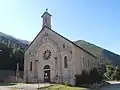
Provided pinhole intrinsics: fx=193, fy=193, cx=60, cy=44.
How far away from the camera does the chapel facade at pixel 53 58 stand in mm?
32406

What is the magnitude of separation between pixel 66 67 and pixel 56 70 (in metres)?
2.25

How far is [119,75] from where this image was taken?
54.8m

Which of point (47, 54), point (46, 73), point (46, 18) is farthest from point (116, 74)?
point (46, 18)

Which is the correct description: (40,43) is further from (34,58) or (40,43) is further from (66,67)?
(66,67)

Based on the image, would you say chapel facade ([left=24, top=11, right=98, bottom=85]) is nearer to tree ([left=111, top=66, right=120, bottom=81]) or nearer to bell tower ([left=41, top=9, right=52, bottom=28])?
bell tower ([left=41, top=9, right=52, bottom=28])

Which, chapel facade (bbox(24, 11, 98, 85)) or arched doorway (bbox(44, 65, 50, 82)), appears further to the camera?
arched doorway (bbox(44, 65, 50, 82))

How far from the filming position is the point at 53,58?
34.9 meters

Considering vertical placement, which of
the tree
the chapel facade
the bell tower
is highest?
the bell tower

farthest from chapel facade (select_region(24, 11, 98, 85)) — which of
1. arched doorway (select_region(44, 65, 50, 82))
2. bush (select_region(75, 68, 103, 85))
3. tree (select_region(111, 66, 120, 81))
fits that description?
tree (select_region(111, 66, 120, 81))

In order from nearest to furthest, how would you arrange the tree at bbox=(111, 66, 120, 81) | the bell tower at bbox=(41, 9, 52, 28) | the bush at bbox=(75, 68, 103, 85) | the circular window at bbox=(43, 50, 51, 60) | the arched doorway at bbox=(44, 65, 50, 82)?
the bush at bbox=(75, 68, 103, 85) < the arched doorway at bbox=(44, 65, 50, 82) < the circular window at bbox=(43, 50, 51, 60) < the bell tower at bbox=(41, 9, 52, 28) < the tree at bbox=(111, 66, 120, 81)

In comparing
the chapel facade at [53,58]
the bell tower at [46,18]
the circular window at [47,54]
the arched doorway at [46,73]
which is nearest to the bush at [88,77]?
the chapel facade at [53,58]

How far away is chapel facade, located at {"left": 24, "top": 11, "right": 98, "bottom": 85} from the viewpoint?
3241 centimetres

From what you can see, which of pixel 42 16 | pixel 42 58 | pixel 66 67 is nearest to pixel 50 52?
pixel 42 58

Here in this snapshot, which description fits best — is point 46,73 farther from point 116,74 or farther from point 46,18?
point 116,74
